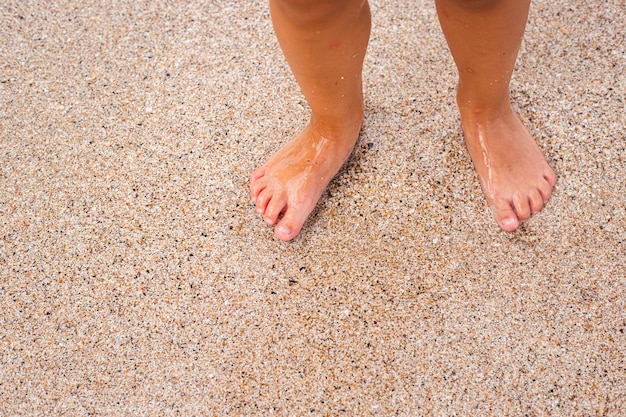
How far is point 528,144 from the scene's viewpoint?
4.14 feet

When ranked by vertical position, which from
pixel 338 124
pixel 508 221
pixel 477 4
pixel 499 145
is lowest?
pixel 508 221

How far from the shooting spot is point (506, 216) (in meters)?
1.21

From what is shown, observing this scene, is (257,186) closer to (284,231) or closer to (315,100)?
(284,231)

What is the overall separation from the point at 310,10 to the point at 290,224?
19.1 inches

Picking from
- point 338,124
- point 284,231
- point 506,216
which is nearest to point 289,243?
point 284,231

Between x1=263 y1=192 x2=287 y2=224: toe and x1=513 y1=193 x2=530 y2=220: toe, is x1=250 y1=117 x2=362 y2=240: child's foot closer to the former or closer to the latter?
x1=263 y1=192 x2=287 y2=224: toe

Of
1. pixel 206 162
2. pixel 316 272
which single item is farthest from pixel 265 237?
pixel 206 162

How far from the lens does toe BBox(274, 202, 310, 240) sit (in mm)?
1235

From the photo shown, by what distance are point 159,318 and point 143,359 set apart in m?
0.09

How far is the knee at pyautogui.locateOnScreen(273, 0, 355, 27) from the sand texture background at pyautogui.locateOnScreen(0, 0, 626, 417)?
463mm

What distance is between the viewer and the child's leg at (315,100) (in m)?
0.94

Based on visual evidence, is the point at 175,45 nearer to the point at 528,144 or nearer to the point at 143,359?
the point at 143,359

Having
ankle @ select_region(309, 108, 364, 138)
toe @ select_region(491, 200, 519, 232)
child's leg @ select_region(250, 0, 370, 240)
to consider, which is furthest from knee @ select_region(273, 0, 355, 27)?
toe @ select_region(491, 200, 519, 232)

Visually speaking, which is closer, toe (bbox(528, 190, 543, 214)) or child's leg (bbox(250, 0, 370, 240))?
child's leg (bbox(250, 0, 370, 240))
